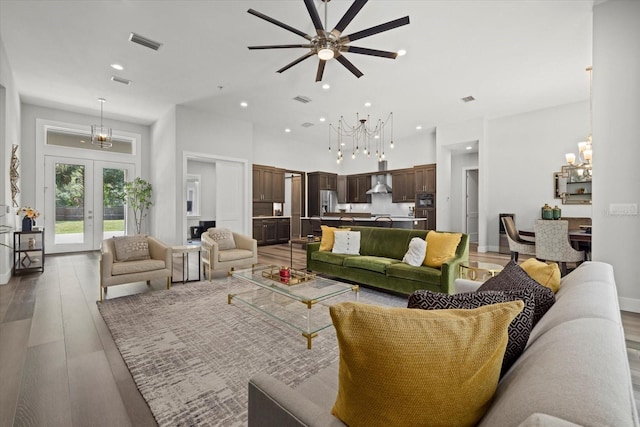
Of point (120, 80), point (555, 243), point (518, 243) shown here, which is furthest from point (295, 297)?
point (120, 80)

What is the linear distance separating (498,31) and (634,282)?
3.31 m

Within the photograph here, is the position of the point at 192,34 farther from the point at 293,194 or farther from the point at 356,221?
the point at 293,194

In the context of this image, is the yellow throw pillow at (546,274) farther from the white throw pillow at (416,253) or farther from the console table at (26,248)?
the console table at (26,248)

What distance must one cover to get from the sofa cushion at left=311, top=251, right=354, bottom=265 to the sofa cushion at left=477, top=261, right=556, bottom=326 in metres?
2.75

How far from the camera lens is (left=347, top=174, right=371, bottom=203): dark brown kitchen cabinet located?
1002cm

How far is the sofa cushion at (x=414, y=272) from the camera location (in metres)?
3.29

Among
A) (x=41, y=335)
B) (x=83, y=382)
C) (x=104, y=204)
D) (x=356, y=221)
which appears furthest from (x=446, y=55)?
(x=104, y=204)

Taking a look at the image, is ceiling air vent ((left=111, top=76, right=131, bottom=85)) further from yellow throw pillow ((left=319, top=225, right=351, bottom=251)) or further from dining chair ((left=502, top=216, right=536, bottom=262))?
dining chair ((left=502, top=216, right=536, bottom=262))

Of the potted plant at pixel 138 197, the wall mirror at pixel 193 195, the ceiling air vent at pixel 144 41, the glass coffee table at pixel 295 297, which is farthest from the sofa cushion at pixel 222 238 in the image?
the wall mirror at pixel 193 195

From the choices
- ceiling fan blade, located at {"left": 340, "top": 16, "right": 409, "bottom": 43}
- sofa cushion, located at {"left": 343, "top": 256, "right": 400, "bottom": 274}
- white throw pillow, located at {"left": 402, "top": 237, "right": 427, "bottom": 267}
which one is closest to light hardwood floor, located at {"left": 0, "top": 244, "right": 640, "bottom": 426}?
white throw pillow, located at {"left": 402, "top": 237, "right": 427, "bottom": 267}

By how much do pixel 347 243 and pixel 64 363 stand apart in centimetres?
331

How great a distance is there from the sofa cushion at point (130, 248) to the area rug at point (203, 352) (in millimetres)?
577

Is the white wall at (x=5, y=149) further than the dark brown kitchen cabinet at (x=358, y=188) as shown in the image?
No

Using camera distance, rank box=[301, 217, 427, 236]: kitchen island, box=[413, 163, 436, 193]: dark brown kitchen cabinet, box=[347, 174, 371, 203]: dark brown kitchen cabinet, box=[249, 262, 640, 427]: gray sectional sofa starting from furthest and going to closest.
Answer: box=[347, 174, 371, 203]: dark brown kitchen cabinet → box=[413, 163, 436, 193]: dark brown kitchen cabinet → box=[301, 217, 427, 236]: kitchen island → box=[249, 262, 640, 427]: gray sectional sofa
